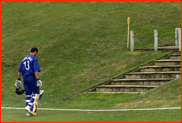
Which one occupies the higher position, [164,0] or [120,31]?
[164,0]

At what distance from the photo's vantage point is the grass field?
695 inches

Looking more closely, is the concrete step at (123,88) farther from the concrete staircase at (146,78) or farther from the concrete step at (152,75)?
the concrete step at (152,75)

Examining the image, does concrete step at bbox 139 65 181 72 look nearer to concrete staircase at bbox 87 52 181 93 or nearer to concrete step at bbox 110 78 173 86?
concrete staircase at bbox 87 52 181 93

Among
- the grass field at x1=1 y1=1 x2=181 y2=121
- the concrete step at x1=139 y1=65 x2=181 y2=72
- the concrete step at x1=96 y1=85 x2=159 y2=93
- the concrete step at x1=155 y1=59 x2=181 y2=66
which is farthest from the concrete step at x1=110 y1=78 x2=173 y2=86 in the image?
the concrete step at x1=155 y1=59 x2=181 y2=66

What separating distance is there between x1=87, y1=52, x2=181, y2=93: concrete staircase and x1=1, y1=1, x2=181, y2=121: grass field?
2.27 feet

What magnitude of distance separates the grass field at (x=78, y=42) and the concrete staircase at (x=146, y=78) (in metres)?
0.69

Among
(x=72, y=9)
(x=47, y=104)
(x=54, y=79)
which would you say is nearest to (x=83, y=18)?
(x=72, y=9)

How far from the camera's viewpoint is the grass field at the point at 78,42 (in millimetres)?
17641

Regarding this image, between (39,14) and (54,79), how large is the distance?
1451 cm

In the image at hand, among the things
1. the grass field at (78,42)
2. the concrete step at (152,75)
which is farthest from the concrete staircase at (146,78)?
the grass field at (78,42)

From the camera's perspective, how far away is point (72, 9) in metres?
33.9

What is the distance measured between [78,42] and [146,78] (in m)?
9.24

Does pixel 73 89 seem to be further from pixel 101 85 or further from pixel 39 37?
pixel 39 37

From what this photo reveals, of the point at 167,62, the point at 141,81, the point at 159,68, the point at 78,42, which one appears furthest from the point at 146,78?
the point at 78,42
